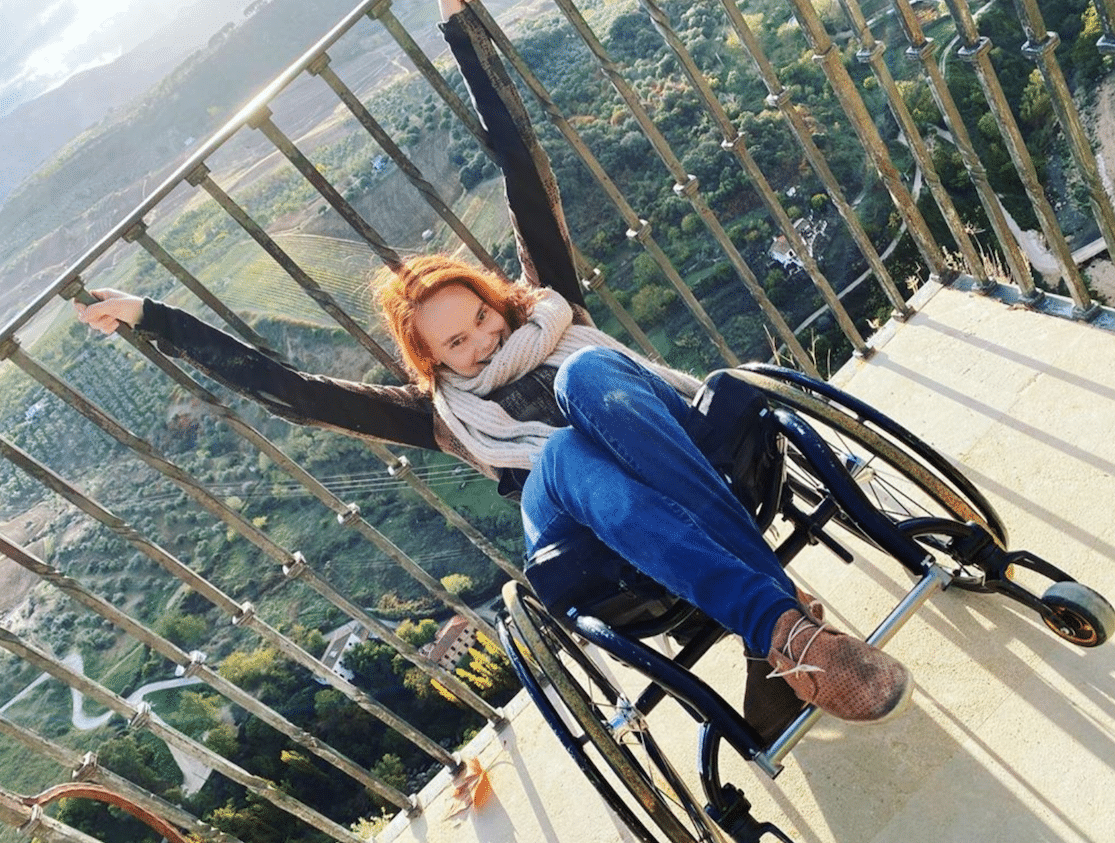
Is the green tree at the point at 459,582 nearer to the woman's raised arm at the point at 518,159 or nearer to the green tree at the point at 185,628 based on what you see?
the green tree at the point at 185,628

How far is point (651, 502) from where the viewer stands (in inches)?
54.2

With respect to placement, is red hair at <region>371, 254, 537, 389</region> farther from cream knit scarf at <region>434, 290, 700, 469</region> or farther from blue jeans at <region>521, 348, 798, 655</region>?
blue jeans at <region>521, 348, 798, 655</region>

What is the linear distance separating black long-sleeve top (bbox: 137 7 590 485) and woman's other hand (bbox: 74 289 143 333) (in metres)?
0.02

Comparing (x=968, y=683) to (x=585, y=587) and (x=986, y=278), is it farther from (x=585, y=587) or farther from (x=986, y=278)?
(x=986, y=278)

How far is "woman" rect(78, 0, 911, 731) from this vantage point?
51.2 inches

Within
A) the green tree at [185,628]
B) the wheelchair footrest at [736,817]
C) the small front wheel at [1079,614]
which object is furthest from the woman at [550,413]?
the green tree at [185,628]

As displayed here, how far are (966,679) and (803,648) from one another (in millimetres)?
626

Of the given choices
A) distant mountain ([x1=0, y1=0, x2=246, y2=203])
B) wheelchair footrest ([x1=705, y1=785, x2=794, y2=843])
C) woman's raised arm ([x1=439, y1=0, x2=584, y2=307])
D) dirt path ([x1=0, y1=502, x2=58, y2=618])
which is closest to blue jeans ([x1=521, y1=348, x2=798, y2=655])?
wheelchair footrest ([x1=705, y1=785, x2=794, y2=843])

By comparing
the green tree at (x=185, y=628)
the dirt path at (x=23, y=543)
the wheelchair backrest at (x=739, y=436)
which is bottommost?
the green tree at (x=185, y=628)

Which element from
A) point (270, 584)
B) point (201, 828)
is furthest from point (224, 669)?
point (201, 828)

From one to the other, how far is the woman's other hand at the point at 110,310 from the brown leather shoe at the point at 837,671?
1.35 m

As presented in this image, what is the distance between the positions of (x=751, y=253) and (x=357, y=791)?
53.7 feet

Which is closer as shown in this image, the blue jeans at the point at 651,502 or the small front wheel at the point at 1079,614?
the blue jeans at the point at 651,502

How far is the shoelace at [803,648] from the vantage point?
1263 mm
